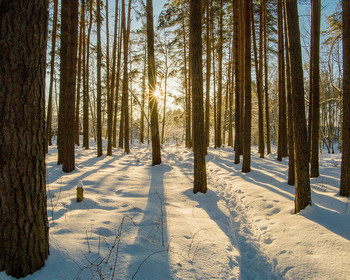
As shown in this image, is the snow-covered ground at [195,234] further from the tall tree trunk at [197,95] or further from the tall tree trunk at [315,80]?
the tall tree trunk at [315,80]

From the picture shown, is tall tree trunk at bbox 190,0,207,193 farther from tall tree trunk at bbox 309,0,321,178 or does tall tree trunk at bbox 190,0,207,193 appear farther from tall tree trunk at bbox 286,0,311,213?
tall tree trunk at bbox 309,0,321,178

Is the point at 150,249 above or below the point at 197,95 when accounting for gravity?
below

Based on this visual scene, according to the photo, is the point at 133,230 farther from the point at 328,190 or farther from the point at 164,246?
the point at 328,190

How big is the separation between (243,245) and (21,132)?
328 centimetres

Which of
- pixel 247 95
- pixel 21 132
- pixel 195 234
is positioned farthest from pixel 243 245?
pixel 247 95

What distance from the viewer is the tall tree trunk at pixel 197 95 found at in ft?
15.3

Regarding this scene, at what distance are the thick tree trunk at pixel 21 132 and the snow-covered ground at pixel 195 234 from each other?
9.8 inches

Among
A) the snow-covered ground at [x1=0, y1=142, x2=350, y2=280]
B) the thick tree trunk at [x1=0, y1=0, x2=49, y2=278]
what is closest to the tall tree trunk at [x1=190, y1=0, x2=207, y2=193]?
the snow-covered ground at [x1=0, y1=142, x2=350, y2=280]

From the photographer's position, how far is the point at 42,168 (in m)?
1.82

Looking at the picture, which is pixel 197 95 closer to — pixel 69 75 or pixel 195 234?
pixel 195 234

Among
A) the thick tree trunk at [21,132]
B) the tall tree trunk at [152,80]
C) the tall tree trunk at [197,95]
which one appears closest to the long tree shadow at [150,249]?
the thick tree trunk at [21,132]

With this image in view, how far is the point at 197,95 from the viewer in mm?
4875

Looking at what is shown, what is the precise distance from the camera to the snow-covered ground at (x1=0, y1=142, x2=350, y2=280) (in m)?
2.07

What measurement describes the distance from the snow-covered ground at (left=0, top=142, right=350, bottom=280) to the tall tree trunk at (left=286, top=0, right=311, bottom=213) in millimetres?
308
